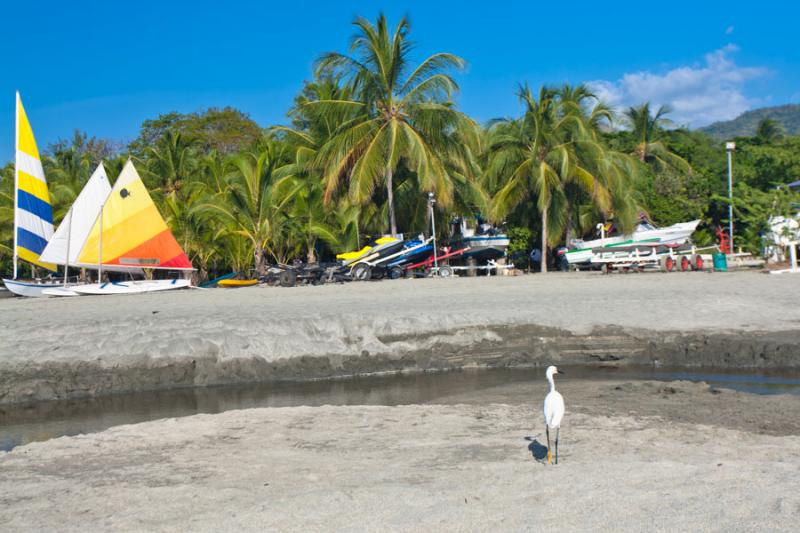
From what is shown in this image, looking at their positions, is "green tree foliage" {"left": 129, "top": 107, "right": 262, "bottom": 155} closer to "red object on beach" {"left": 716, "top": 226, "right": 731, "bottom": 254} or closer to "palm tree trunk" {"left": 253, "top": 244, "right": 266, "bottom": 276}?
"palm tree trunk" {"left": 253, "top": 244, "right": 266, "bottom": 276}

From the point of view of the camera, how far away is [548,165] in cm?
3028

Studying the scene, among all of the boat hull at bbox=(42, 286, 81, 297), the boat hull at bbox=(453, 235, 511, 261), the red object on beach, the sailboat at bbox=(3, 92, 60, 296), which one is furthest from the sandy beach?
the red object on beach

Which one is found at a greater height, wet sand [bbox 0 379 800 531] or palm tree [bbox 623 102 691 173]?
palm tree [bbox 623 102 691 173]

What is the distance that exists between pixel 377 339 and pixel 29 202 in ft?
52.6

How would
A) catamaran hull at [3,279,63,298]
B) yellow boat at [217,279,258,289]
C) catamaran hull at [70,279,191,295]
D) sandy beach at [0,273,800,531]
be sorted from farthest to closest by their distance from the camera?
yellow boat at [217,279,258,289]
catamaran hull at [70,279,191,295]
catamaran hull at [3,279,63,298]
sandy beach at [0,273,800,531]

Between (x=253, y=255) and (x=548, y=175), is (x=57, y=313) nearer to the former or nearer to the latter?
(x=253, y=255)

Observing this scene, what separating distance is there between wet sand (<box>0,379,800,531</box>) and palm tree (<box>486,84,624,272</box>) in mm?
20305

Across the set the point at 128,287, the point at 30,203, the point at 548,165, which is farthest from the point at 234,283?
the point at 548,165

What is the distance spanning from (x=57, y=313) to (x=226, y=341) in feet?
20.0

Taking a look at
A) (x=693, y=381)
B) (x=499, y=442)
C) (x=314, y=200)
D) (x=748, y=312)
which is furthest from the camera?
(x=314, y=200)

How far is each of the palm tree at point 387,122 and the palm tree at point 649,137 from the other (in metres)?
16.1

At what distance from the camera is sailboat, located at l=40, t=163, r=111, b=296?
79.9 ft

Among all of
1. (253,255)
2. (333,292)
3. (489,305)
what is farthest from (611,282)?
(253,255)

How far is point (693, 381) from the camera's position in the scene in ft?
38.1
